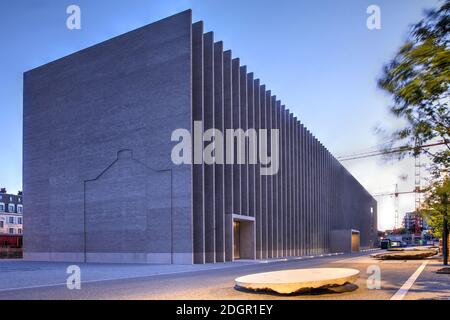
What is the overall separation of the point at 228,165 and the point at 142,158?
21.8 feet

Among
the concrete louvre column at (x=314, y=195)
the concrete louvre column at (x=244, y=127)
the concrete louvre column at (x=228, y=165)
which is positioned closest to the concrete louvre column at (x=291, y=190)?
the concrete louvre column at (x=314, y=195)

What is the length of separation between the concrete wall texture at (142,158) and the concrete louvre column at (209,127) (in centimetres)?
7

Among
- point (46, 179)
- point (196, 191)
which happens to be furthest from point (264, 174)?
point (46, 179)

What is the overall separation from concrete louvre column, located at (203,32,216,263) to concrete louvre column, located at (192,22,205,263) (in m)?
0.93

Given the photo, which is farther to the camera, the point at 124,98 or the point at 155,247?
the point at 124,98

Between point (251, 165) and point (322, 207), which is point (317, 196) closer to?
point (322, 207)

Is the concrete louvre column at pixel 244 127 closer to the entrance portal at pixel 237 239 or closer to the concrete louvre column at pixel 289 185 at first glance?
the entrance portal at pixel 237 239

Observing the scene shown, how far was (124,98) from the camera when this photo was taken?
115 ft

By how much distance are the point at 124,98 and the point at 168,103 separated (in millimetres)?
4914

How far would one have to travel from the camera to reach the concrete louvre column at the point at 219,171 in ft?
108

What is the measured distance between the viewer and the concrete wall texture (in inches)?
1232

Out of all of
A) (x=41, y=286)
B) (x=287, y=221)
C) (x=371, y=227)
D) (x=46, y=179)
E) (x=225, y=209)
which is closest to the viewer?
(x=41, y=286)

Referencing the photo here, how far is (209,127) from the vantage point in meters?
32.6
